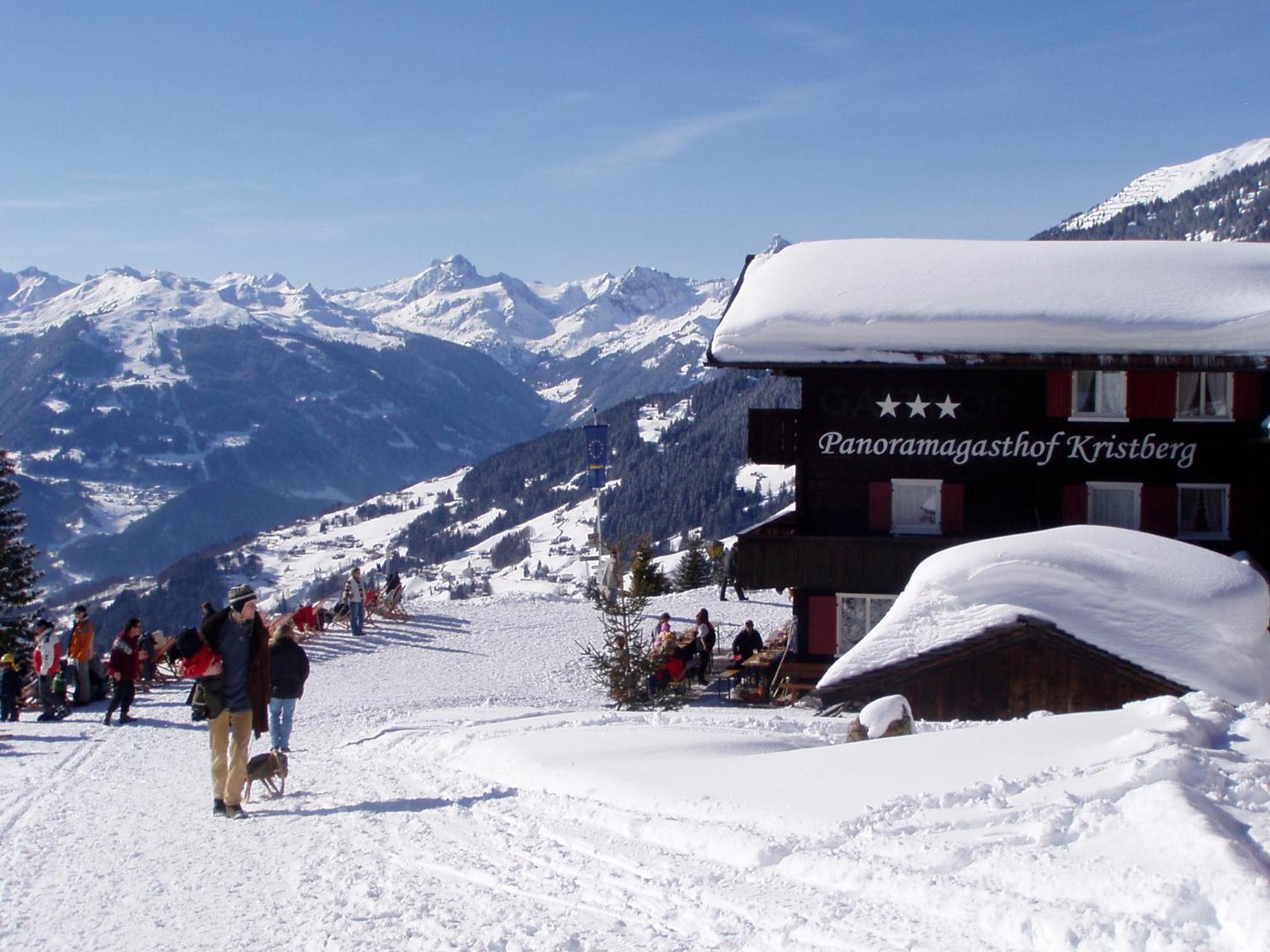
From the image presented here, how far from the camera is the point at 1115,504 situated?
2619 centimetres

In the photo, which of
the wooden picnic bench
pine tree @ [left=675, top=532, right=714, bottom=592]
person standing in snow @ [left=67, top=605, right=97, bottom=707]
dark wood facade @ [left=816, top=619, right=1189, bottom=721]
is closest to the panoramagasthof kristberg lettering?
the wooden picnic bench

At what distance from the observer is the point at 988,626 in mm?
18922

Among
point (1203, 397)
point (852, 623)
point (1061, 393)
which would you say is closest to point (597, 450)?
point (852, 623)

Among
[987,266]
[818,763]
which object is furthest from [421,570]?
[818,763]

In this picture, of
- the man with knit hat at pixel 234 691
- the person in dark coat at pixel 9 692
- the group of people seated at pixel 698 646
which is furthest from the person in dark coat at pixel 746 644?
the man with knit hat at pixel 234 691

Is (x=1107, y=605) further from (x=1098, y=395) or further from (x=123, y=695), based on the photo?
(x=123, y=695)

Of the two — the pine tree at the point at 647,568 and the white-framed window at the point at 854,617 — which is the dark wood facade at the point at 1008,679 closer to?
the pine tree at the point at 647,568

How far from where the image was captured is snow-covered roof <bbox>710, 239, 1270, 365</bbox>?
79.2ft

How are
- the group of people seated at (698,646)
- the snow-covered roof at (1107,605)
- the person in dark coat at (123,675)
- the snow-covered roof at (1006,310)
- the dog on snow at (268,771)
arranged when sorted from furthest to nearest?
the group of people seated at (698,646), the snow-covered roof at (1006,310), the person in dark coat at (123,675), the snow-covered roof at (1107,605), the dog on snow at (268,771)

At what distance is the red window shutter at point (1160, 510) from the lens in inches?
1016

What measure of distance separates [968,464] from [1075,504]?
2.33m

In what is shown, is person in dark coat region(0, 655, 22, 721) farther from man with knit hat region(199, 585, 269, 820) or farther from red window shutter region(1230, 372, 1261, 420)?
red window shutter region(1230, 372, 1261, 420)

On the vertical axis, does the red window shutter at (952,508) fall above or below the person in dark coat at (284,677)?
above

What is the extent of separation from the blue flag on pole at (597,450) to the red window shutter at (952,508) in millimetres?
17462
